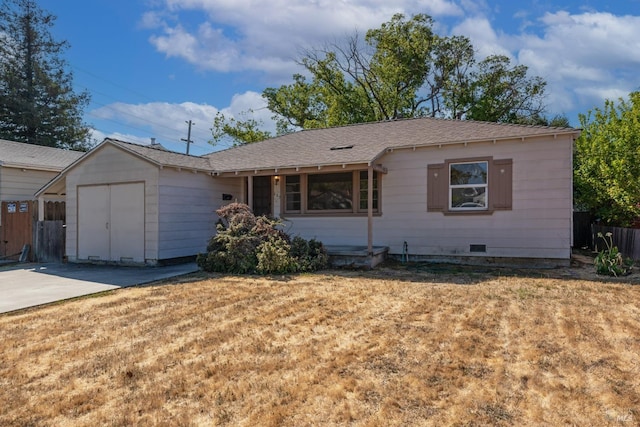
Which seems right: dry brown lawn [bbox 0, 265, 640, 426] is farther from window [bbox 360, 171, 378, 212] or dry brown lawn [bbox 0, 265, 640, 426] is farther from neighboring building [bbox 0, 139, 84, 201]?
neighboring building [bbox 0, 139, 84, 201]

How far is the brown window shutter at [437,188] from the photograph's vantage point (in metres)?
10.1

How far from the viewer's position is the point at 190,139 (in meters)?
37.1

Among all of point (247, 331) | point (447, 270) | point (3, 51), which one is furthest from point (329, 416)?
point (3, 51)

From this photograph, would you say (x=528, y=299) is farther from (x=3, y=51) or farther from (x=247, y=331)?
(x=3, y=51)

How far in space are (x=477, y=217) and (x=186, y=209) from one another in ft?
25.6

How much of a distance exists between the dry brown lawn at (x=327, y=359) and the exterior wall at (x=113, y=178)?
3798mm

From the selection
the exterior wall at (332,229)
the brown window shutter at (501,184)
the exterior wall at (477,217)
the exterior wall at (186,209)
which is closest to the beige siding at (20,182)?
the exterior wall at (186,209)

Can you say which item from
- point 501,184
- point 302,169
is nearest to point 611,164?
point 501,184

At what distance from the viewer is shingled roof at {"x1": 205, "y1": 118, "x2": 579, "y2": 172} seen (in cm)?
973

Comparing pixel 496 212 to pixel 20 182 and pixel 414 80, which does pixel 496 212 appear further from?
pixel 414 80

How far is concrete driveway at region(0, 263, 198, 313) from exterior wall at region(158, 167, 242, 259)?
67cm

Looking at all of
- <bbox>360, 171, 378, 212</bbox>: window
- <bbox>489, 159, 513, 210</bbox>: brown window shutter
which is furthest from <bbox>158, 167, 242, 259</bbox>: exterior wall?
<bbox>489, 159, 513, 210</bbox>: brown window shutter

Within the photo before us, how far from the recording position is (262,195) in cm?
1290

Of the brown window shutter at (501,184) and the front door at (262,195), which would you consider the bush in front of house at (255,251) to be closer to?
the front door at (262,195)
